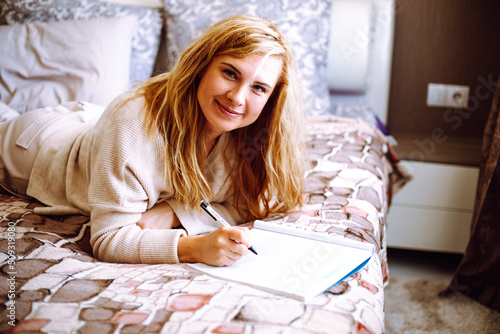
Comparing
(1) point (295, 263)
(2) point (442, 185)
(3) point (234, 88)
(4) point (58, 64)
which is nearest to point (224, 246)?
(1) point (295, 263)

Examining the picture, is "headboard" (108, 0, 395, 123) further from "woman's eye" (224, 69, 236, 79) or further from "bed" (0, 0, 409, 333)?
"woman's eye" (224, 69, 236, 79)

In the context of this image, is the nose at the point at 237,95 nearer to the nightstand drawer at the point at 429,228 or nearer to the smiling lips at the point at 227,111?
the smiling lips at the point at 227,111

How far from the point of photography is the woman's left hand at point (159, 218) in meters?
1.06

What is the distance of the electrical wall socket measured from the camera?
92.3 inches

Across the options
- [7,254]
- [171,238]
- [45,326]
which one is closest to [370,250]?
[171,238]

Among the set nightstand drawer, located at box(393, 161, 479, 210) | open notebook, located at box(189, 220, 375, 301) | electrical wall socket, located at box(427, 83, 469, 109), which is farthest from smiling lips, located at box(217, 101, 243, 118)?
electrical wall socket, located at box(427, 83, 469, 109)

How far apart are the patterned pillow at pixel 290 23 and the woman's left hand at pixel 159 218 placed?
103cm

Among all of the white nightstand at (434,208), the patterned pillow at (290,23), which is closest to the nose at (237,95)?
the patterned pillow at (290,23)

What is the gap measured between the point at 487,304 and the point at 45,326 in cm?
145

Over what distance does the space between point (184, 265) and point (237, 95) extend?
36 centimetres

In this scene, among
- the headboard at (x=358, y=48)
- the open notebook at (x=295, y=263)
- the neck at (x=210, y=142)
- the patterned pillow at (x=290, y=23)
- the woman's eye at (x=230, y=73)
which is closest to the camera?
the open notebook at (x=295, y=263)

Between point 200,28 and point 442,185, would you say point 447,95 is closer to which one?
point 442,185

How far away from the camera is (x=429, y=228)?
1.95 m

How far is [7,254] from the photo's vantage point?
884mm
